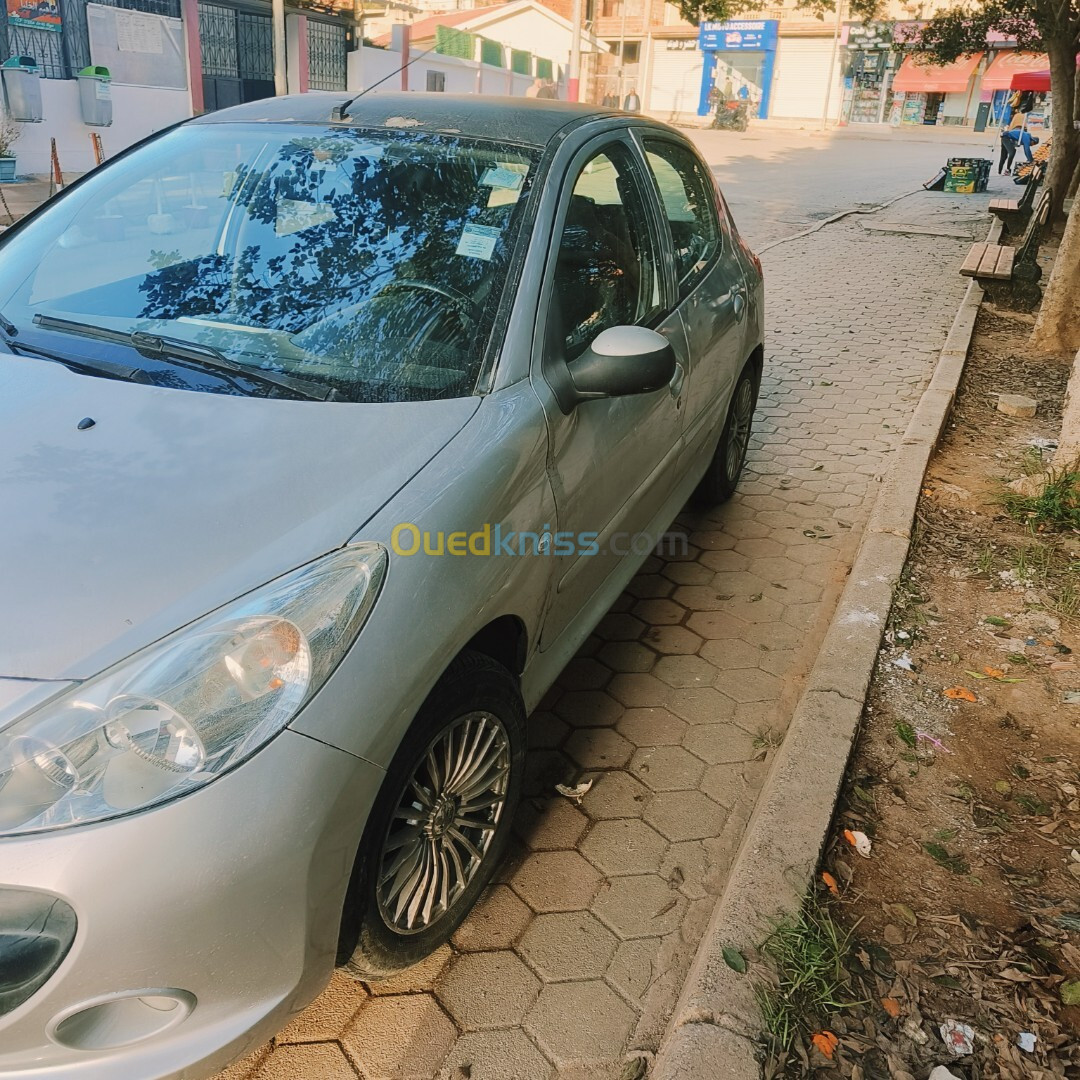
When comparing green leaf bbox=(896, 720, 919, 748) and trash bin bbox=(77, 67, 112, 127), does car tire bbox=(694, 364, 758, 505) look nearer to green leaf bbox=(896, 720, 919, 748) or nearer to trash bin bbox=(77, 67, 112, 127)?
green leaf bbox=(896, 720, 919, 748)

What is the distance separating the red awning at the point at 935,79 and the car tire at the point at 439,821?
5174 cm

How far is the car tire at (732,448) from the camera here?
14.6ft

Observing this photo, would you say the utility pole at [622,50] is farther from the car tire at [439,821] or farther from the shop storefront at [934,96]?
the car tire at [439,821]

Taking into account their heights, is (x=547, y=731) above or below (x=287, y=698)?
below

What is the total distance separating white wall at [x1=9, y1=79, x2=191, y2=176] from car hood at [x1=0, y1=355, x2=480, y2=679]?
1719 cm

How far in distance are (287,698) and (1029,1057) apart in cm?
176

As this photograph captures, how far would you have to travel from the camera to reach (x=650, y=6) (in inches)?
2044

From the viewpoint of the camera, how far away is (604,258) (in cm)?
297

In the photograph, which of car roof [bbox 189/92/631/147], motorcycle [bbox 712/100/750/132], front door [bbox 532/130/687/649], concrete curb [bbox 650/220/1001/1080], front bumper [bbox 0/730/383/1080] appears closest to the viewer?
front bumper [bbox 0/730/383/1080]

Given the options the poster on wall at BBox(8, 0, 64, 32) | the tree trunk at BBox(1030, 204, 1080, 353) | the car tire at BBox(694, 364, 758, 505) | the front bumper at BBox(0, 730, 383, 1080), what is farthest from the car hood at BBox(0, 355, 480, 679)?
the poster on wall at BBox(8, 0, 64, 32)

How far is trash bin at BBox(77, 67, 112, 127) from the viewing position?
17062mm

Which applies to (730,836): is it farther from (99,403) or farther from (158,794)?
(99,403)

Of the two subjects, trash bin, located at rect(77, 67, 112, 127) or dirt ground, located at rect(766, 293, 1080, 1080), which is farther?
trash bin, located at rect(77, 67, 112, 127)

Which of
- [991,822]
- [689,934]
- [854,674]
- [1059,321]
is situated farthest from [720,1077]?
[1059,321]
